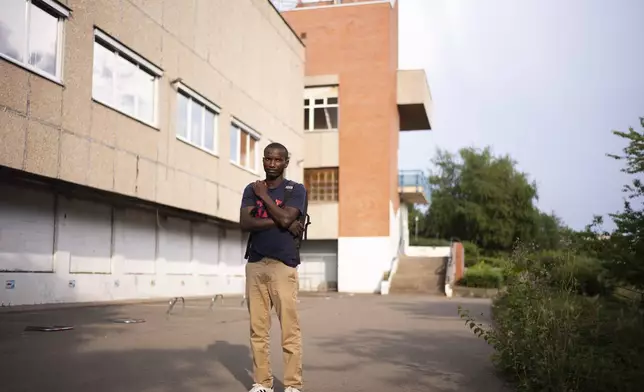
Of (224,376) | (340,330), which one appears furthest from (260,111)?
(224,376)

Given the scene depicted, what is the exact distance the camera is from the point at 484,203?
51062 millimetres

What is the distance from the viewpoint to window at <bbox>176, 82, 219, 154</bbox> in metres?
20.0

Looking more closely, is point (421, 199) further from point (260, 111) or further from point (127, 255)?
point (127, 255)

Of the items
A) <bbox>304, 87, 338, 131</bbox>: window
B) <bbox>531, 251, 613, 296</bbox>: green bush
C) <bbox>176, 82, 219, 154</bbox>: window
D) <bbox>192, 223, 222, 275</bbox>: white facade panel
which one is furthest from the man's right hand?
<bbox>304, 87, 338, 131</bbox>: window

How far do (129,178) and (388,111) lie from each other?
20800mm

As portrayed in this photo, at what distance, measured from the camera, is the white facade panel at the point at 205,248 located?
77.5ft

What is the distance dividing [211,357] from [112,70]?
1077cm

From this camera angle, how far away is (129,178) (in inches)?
654

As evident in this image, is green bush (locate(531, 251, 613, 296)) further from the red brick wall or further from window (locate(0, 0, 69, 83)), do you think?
the red brick wall

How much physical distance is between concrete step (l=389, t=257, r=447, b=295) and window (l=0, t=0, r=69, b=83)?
21431 millimetres

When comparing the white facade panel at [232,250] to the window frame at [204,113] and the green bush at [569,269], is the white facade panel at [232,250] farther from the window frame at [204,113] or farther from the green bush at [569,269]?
the green bush at [569,269]

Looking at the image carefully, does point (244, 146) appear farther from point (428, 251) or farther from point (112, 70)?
point (428, 251)

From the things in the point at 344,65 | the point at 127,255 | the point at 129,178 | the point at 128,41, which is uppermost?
the point at 344,65

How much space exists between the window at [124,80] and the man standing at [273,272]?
1138 centimetres
